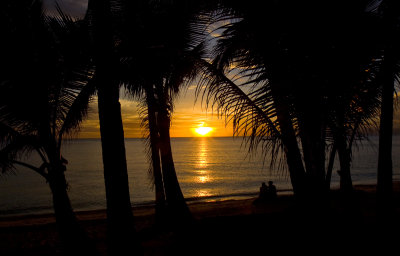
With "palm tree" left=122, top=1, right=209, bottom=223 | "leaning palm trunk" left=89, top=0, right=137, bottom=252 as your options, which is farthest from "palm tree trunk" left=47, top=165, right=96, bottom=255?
"palm tree" left=122, top=1, right=209, bottom=223

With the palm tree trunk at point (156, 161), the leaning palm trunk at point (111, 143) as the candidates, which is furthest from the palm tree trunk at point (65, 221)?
the palm tree trunk at point (156, 161)

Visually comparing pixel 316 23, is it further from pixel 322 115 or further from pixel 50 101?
pixel 50 101

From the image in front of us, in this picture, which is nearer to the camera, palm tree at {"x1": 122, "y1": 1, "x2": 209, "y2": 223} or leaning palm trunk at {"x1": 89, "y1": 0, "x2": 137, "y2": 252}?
leaning palm trunk at {"x1": 89, "y1": 0, "x2": 137, "y2": 252}

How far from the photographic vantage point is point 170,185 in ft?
24.2

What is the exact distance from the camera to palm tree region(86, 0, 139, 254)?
373 cm

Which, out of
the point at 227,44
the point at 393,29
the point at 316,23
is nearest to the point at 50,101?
the point at 227,44

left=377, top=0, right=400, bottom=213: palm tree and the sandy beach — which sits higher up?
left=377, top=0, right=400, bottom=213: palm tree

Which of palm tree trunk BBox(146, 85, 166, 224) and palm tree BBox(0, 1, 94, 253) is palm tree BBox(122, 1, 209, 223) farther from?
palm tree BBox(0, 1, 94, 253)

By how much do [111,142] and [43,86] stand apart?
2.17 m

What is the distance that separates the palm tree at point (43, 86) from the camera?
4535mm

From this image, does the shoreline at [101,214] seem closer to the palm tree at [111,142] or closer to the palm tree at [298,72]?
the palm tree at [111,142]

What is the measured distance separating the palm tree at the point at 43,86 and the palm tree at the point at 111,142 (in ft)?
3.38

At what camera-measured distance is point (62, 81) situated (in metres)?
4.95

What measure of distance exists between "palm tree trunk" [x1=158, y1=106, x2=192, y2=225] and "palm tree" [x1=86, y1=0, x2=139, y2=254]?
3.33 m
